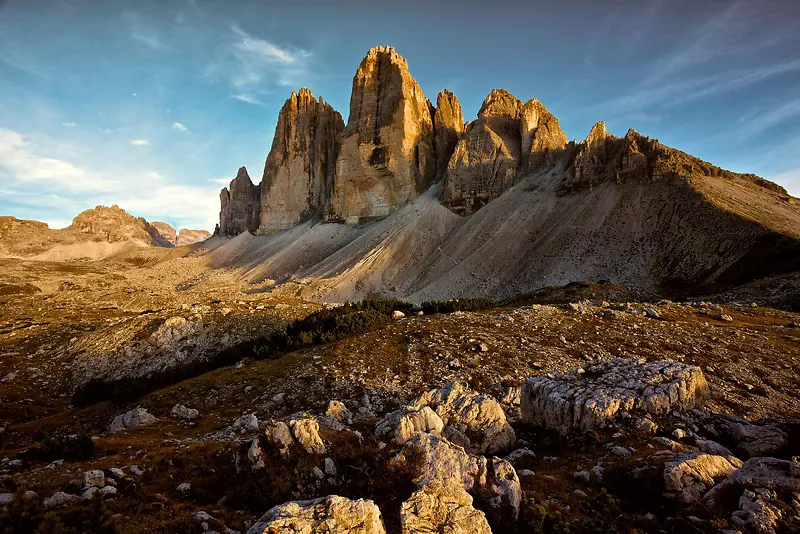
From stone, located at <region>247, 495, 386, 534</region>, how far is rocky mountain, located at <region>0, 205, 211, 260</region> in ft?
731

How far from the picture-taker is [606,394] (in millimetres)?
12492

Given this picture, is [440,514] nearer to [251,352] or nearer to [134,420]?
[134,420]

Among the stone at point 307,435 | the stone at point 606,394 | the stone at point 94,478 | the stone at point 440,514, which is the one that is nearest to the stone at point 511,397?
the stone at point 606,394

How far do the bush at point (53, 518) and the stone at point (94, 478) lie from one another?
3.24 ft

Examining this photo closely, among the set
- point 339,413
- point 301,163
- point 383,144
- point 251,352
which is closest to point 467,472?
point 339,413

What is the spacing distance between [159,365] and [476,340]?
2184 centimetres

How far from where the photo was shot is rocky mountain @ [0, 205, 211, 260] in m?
174

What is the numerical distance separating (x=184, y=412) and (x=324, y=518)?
12434 millimetres

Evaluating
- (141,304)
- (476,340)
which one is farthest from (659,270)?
(141,304)

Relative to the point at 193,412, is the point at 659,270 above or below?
above

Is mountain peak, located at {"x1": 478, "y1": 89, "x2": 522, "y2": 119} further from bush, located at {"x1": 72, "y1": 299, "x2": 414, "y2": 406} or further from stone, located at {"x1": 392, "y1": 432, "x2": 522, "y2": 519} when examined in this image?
stone, located at {"x1": 392, "y1": 432, "x2": 522, "y2": 519}

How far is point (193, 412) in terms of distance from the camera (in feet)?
51.5

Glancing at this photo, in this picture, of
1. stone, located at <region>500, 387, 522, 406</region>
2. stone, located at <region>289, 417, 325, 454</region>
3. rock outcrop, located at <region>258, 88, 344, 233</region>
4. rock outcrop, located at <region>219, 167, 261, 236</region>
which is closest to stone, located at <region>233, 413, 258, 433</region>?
stone, located at <region>289, 417, 325, 454</region>

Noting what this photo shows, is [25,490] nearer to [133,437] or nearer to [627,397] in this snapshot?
[133,437]
